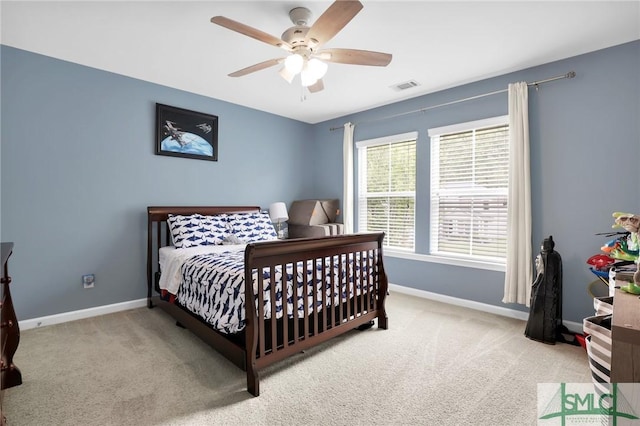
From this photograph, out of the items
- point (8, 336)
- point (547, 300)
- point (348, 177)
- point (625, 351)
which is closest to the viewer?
point (625, 351)

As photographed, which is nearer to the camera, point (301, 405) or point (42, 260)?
point (301, 405)

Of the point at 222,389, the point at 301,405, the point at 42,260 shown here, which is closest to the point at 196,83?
the point at 42,260

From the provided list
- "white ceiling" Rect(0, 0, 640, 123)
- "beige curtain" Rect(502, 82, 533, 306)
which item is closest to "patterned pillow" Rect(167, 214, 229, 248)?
"white ceiling" Rect(0, 0, 640, 123)

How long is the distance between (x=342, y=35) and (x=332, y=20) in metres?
0.74

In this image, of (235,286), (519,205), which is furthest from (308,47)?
(519,205)

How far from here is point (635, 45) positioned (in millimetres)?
2430

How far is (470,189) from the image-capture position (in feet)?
11.0

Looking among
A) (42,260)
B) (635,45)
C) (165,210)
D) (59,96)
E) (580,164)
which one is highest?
(635,45)

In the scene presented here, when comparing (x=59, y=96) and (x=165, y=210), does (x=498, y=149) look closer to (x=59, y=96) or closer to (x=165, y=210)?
(x=165, y=210)

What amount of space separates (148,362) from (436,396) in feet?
6.42

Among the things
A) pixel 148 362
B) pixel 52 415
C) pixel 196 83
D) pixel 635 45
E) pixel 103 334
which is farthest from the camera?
pixel 196 83

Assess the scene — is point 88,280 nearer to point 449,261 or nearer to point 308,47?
point 308,47

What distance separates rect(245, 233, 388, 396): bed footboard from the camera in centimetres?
187

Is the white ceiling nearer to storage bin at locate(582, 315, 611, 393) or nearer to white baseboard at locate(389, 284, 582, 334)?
storage bin at locate(582, 315, 611, 393)
